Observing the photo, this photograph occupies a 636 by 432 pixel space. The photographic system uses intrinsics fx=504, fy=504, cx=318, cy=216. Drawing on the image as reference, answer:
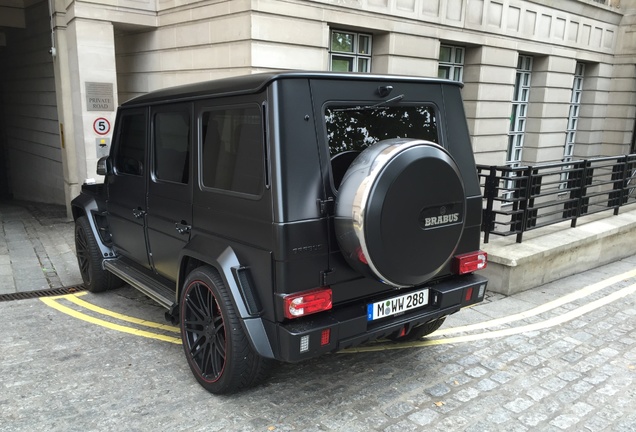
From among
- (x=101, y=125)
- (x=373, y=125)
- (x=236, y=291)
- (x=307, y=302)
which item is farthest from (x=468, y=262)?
(x=101, y=125)

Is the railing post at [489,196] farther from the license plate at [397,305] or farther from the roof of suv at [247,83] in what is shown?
the license plate at [397,305]

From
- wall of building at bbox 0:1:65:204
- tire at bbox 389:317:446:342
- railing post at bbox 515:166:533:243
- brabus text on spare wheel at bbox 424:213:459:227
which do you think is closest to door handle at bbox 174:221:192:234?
brabus text on spare wheel at bbox 424:213:459:227

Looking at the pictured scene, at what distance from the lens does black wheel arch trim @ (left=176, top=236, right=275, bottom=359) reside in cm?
321

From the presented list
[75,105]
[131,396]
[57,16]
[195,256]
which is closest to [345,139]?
[195,256]

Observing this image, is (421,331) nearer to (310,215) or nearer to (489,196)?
(310,215)

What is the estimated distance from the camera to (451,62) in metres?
12.0

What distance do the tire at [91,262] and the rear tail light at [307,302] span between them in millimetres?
3378

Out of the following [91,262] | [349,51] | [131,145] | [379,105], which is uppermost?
[349,51]

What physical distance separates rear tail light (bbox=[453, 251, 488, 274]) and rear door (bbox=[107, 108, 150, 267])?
2.79m

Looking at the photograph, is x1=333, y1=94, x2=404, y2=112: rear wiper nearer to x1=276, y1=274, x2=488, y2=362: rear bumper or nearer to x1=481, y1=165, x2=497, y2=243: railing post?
x1=276, y1=274, x2=488, y2=362: rear bumper

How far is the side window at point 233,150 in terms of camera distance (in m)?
3.25

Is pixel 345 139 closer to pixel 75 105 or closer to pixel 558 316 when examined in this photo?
pixel 558 316

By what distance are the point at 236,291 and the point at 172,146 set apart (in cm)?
158

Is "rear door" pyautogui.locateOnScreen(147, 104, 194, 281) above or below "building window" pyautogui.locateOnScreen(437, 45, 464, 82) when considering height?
below
